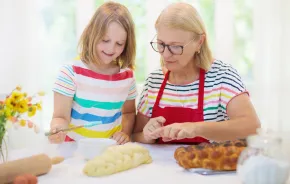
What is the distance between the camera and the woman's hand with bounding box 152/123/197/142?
63.9 inches

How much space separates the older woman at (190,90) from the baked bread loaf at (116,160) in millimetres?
241

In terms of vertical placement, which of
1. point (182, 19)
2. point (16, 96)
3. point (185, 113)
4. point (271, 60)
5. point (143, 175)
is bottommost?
point (143, 175)

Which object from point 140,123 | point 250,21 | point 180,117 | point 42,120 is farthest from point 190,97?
point 42,120

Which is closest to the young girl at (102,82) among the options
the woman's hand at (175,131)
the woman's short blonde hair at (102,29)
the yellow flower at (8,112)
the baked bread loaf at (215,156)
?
the woman's short blonde hair at (102,29)

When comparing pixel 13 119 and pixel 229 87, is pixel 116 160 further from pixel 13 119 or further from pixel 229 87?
pixel 229 87

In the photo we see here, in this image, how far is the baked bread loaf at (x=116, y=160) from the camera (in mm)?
1369

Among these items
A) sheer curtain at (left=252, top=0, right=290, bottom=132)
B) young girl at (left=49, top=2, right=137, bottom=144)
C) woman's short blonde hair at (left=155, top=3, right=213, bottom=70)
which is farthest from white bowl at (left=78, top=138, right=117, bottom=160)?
sheer curtain at (left=252, top=0, right=290, bottom=132)

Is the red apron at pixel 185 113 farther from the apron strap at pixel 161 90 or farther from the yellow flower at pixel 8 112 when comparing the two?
the yellow flower at pixel 8 112

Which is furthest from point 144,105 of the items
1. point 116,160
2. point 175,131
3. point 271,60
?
point 271,60

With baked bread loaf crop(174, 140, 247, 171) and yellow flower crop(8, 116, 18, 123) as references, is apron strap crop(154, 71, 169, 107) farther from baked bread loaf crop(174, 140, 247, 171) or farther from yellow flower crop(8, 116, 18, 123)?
yellow flower crop(8, 116, 18, 123)

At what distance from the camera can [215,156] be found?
4.43ft

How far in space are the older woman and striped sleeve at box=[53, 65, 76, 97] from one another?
0.31m

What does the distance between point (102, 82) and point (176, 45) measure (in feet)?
1.23

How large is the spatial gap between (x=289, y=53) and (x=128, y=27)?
57.9 inches
